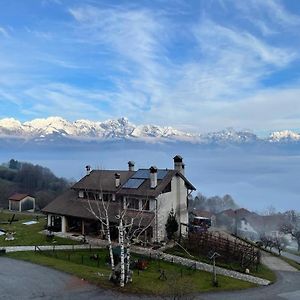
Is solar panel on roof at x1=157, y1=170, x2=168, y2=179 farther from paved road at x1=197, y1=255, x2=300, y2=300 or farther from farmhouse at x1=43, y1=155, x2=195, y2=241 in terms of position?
paved road at x1=197, y1=255, x2=300, y2=300

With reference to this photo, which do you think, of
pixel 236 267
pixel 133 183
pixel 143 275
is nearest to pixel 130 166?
pixel 133 183

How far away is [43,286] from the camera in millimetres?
30688

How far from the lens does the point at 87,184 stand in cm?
5856

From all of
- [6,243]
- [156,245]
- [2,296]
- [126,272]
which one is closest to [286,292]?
[126,272]

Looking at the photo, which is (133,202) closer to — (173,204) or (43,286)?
(173,204)

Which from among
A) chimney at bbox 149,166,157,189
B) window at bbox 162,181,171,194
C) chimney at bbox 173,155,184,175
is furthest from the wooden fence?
chimney at bbox 173,155,184,175

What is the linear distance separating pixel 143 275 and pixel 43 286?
9072mm

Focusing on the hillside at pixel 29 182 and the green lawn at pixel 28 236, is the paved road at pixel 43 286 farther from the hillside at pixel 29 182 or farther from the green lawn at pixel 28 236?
the hillside at pixel 29 182

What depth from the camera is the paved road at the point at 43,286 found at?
28558mm

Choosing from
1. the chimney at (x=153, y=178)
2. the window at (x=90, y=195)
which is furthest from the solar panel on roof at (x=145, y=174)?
the window at (x=90, y=195)

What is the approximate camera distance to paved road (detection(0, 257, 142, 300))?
93.7 ft

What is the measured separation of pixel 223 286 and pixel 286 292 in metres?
5.29

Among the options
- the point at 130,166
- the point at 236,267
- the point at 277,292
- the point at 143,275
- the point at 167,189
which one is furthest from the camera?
the point at 130,166

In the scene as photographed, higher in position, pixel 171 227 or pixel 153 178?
pixel 153 178
